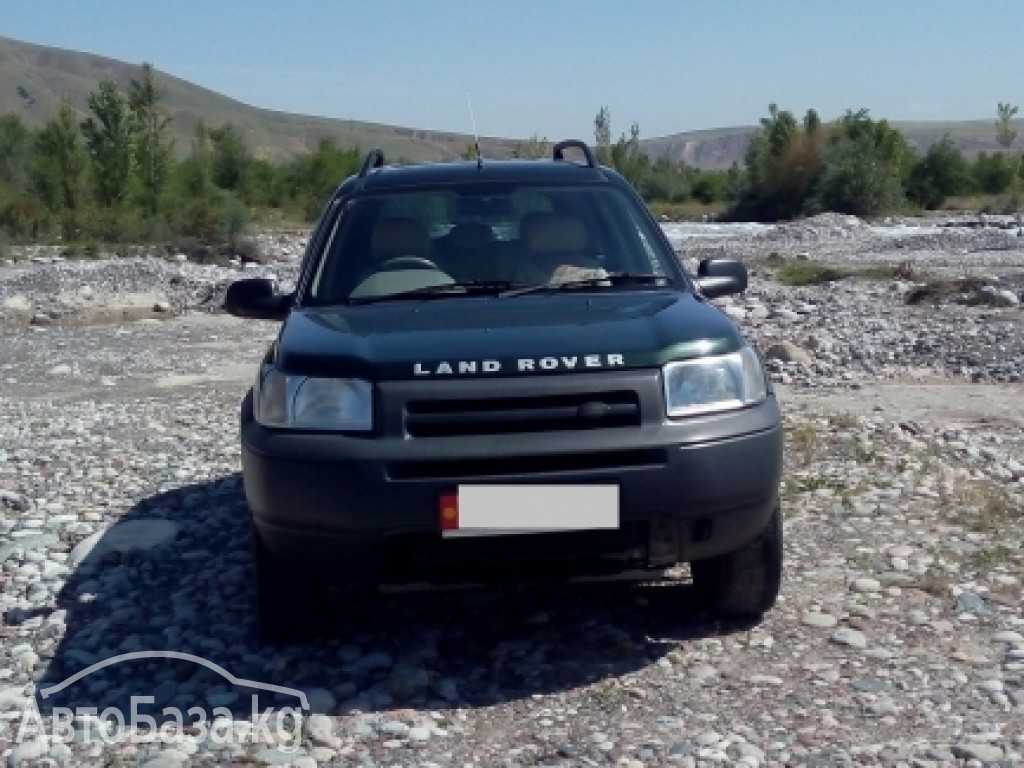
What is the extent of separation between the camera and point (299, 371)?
4062 millimetres

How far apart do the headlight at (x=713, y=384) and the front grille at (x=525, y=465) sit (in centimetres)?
19

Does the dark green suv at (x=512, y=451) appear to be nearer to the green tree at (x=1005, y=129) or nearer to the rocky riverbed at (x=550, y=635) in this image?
the rocky riverbed at (x=550, y=635)

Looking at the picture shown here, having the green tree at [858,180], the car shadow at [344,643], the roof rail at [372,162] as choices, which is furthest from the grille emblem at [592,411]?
the green tree at [858,180]

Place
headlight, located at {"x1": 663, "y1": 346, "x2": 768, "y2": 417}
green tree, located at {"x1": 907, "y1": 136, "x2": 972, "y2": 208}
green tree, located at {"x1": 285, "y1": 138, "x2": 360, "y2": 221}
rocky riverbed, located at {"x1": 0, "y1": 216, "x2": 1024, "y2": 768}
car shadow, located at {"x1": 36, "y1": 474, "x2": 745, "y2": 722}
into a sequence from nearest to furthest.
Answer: rocky riverbed, located at {"x1": 0, "y1": 216, "x2": 1024, "y2": 768} → headlight, located at {"x1": 663, "y1": 346, "x2": 768, "y2": 417} → car shadow, located at {"x1": 36, "y1": 474, "x2": 745, "y2": 722} → green tree, located at {"x1": 907, "y1": 136, "x2": 972, "y2": 208} → green tree, located at {"x1": 285, "y1": 138, "x2": 360, "y2": 221}

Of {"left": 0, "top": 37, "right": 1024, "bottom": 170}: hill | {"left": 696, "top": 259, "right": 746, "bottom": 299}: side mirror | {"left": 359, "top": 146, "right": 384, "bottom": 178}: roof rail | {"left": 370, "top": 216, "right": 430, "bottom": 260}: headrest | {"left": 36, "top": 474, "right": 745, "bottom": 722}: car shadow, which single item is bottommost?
{"left": 36, "top": 474, "right": 745, "bottom": 722}: car shadow

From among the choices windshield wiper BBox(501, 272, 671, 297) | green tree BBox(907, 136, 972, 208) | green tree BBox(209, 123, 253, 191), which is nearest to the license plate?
windshield wiper BBox(501, 272, 671, 297)

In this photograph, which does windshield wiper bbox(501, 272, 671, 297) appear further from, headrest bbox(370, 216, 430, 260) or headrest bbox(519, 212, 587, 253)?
headrest bbox(370, 216, 430, 260)

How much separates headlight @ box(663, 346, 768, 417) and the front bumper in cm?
6

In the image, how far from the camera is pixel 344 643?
4504mm

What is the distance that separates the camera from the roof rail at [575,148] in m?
5.89

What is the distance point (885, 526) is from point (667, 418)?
2.20 m

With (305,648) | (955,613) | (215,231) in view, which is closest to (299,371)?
(305,648)

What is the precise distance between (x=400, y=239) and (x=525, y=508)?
177cm

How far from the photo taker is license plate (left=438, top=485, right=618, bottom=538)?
12.3ft
